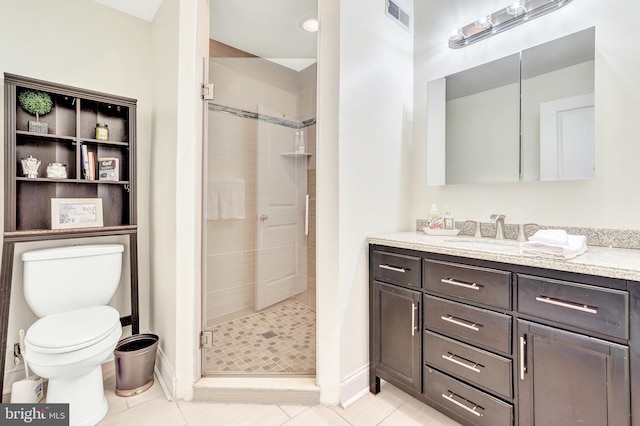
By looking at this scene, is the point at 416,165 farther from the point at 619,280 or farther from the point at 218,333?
the point at 218,333

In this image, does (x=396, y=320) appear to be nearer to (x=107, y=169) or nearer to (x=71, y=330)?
(x=71, y=330)

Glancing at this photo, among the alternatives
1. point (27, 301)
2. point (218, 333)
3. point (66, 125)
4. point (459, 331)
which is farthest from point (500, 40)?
point (27, 301)

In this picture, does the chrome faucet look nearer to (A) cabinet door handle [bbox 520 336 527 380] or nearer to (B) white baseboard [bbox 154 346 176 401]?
(A) cabinet door handle [bbox 520 336 527 380]

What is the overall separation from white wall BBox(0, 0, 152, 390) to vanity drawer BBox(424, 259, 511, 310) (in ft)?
6.81

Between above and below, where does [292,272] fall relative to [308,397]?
above

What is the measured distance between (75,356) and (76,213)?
3.21 feet

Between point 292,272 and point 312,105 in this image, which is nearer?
point 312,105

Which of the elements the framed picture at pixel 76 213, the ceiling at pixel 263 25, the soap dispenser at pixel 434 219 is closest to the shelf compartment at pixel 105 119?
the framed picture at pixel 76 213

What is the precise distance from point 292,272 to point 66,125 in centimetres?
182

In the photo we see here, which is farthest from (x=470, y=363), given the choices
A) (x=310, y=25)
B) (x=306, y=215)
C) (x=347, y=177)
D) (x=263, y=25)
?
(x=263, y=25)

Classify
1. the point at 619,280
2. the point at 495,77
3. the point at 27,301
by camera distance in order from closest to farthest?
the point at 619,280 → the point at 27,301 → the point at 495,77

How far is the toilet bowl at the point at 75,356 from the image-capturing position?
1367mm

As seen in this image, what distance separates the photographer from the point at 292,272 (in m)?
2.07

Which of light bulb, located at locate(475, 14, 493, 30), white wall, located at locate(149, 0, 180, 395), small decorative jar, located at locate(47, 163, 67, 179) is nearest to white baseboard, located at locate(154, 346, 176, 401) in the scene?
white wall, located at locate(149, 0, 180, 395)
